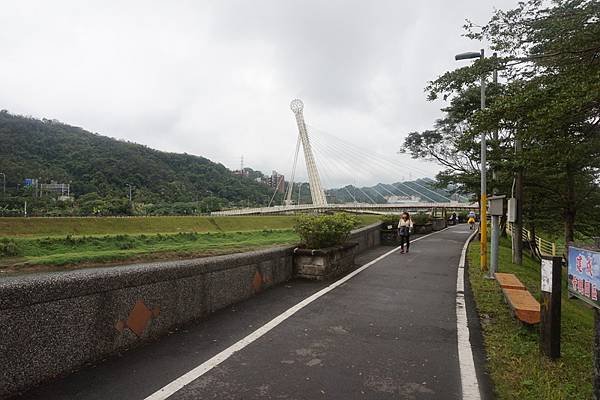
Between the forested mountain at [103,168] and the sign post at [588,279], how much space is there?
81.2m

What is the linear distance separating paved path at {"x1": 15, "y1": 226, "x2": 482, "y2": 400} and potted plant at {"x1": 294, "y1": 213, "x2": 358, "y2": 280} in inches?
52.5

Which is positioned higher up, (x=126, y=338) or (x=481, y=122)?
(x=481, y=122)

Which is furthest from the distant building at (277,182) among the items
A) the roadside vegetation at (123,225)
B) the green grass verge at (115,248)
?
the green grass verge at (115,248)

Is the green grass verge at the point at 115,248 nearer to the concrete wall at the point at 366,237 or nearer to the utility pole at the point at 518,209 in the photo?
the concrete wall at the point at 366,237

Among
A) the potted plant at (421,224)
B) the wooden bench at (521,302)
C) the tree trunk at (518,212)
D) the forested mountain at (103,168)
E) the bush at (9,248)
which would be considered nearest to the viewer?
the wooden bench at (521,302)

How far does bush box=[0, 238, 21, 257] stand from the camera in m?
25.2

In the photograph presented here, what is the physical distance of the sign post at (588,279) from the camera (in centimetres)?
300

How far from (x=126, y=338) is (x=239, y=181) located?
109 metres

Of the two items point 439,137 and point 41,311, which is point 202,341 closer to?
point 41,311

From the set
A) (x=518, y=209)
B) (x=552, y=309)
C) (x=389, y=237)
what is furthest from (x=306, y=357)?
(x=389, y=237)

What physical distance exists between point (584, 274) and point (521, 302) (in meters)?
1.97

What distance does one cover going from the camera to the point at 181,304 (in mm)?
4598

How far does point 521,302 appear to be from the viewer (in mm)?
5133

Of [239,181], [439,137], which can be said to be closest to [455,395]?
[439,137]
